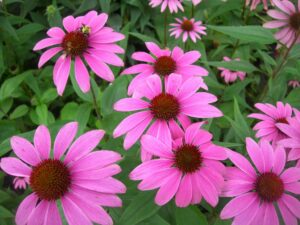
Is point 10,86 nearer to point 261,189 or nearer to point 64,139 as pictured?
point 64,139

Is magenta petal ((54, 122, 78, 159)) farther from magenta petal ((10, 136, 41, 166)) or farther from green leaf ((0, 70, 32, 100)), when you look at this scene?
green leaf ((0, 70, 32, 100))

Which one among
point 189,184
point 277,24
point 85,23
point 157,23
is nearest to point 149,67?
point 85,23

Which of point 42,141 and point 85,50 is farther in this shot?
point 85,50

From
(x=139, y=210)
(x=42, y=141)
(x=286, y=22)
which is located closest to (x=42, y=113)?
(x=42, y=141)

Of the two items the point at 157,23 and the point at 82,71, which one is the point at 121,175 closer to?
the point at 82,71

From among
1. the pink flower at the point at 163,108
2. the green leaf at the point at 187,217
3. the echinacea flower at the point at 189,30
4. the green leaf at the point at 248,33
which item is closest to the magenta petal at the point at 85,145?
the pink flower at the point at 163,108

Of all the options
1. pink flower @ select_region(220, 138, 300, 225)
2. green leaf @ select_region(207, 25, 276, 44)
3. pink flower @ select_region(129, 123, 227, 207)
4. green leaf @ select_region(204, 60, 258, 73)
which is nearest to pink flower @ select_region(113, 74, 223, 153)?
pink flower @ select_region(129, 123, 227, 207)

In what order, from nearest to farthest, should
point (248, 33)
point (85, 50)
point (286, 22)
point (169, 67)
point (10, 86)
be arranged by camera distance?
point (85, 50)
point (169, 67)
point (248, 33)
point (286, 22)
point (10, 86)
